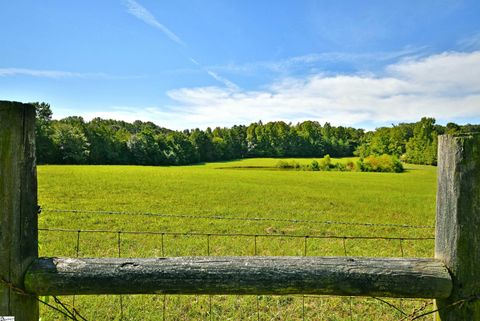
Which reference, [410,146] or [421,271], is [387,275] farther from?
[410,146]

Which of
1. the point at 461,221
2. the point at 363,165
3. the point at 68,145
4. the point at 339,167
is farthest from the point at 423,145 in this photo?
the point at 461,221

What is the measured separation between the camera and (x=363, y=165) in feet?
200

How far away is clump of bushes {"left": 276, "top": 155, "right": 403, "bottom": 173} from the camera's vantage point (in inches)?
2240

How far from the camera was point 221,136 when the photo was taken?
10944 cm

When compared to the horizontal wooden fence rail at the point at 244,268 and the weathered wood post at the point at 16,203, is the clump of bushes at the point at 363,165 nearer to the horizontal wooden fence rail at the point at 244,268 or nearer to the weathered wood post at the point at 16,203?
the horizontal wooden fence rail at the point at 244,268

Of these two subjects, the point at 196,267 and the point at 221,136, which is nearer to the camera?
the point at 196,267

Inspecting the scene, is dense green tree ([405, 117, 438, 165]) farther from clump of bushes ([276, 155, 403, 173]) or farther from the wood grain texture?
the wood grain texture

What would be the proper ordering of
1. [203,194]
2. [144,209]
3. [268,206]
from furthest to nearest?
1. [203,194]
2. [268,206]
3. [144,209]

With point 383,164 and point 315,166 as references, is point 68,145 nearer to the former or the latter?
point 315,166

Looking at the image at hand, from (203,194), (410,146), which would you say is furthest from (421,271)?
(410,146)

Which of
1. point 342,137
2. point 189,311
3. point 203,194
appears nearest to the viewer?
point 189,311

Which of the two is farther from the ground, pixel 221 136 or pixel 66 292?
pixel 221 136

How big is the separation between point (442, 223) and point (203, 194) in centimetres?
1911

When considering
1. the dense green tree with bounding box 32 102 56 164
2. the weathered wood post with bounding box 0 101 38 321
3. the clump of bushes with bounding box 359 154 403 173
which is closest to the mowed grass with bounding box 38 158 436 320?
the weathered wood post with bounding box 0 101 38 321
